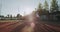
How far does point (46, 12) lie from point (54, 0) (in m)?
8.01

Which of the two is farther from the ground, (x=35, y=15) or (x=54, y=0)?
(x=54, y=0)

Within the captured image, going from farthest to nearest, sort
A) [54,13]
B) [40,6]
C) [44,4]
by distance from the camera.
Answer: [40,6], [44,4], [54,13]

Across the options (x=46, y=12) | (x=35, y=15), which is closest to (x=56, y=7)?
(x=46, y=12)

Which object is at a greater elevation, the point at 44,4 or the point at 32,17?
the point at 44,4

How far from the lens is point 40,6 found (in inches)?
3366

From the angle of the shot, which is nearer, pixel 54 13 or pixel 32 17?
pixel 54 13

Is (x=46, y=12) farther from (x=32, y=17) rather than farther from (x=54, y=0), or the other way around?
(x=32, y=17)

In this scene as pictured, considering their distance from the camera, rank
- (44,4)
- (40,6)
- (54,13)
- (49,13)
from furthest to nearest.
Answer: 1. (40,6)
2. (44,4)
3. (49,13)
4. (54,13)

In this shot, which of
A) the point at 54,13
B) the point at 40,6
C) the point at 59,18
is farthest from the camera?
the point at 40,6

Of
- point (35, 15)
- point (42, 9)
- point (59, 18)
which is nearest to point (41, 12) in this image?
point (42, 9)

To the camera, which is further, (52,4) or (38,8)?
(38,8)

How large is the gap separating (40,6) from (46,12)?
29.7 ft

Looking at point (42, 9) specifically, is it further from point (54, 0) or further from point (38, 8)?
point (54, 0)

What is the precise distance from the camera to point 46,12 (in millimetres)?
77438
